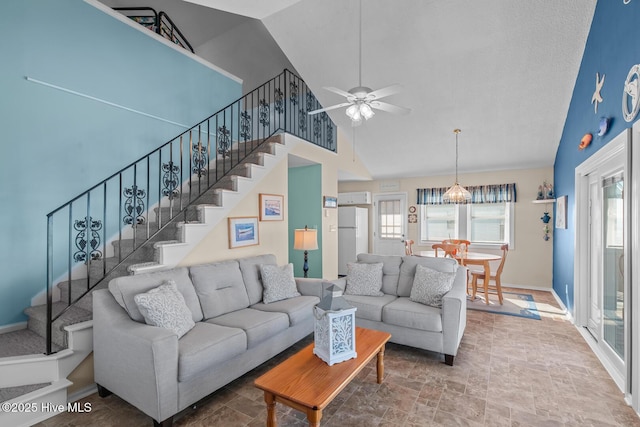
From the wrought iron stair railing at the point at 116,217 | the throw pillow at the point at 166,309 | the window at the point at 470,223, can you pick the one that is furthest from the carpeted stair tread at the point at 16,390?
the window at the point at 470,223

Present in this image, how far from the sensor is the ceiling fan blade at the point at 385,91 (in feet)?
8.65

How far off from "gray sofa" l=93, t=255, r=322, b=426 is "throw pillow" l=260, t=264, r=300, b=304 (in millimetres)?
121

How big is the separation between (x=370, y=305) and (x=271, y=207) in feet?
6.27

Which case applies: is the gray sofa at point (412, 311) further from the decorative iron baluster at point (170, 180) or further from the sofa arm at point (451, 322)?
the decorative iron baluster at point (170, 180)

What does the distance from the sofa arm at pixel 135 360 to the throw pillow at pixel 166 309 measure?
10 cm

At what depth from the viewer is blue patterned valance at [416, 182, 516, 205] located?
6.21 m

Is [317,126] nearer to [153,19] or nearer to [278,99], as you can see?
[278,99]

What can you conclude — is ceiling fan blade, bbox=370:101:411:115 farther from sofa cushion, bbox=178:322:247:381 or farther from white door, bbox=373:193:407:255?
white door, bbox=373:193:407:255

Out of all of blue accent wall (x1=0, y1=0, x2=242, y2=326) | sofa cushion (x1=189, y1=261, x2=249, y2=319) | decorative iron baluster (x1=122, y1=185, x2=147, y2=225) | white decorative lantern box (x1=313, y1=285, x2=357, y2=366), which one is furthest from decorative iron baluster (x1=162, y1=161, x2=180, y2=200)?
white decorative lantern box (x1=313, y1=285, x2=357, y2=366)

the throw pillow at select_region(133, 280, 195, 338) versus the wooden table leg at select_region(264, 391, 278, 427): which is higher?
the throw pillow at select_region(133, 280, 195, 338)

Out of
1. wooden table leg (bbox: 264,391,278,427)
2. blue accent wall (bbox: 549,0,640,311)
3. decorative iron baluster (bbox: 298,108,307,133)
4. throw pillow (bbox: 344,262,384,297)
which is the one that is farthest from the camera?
decorative iron baluster (bbox: 298,108,307,133)

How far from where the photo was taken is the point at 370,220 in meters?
7.83

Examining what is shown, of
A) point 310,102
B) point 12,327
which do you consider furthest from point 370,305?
point 310,102

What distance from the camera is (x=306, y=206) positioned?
18.4 ft
